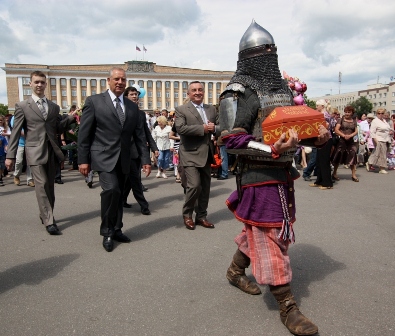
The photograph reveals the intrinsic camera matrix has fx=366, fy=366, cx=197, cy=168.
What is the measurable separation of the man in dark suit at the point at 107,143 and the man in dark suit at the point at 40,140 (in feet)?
3.48

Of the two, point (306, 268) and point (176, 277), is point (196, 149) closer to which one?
point (176, 277)

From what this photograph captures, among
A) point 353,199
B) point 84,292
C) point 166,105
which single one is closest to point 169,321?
point 84,292

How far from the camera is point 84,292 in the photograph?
10.8 ft

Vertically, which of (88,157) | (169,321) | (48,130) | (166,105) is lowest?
(169,321)

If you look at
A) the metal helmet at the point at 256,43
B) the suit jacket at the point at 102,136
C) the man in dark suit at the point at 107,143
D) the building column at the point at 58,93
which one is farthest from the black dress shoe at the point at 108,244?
the building column at the point at 58,93

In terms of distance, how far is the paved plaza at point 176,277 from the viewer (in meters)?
2.76

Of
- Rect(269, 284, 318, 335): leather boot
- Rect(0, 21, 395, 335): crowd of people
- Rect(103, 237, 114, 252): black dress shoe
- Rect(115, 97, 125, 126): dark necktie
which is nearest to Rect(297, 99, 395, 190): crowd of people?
Rect(0, 21, 395, 335): crowd of people

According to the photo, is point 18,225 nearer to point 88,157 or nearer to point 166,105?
point 88,157

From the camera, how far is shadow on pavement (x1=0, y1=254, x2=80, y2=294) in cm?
350

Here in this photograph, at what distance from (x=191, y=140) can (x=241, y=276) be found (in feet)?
8.24

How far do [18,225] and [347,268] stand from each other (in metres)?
4.54

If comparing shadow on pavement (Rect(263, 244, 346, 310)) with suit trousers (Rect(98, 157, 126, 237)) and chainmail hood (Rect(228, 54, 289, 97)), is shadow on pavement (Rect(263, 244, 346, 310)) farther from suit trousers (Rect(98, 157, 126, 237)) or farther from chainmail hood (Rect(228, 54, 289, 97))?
suit trousers (Rect(98, 157, 126, 237))

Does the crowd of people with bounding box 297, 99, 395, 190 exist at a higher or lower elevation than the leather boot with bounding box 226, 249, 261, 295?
higher

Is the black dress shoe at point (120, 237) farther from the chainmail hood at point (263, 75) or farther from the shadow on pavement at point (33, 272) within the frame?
the chainmail hood at point (263, 75)
